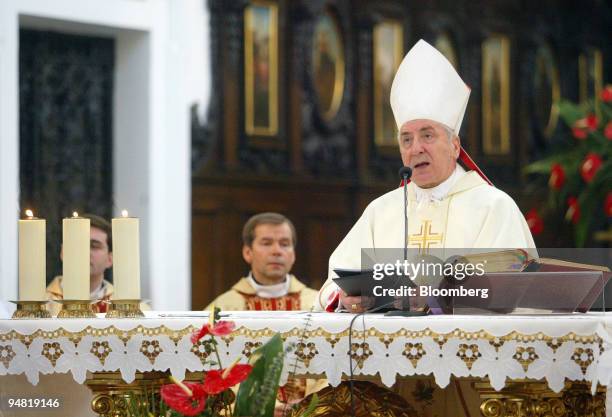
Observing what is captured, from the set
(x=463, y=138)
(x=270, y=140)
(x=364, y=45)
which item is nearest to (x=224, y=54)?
(x=270, y=140)

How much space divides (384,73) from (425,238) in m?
5.99

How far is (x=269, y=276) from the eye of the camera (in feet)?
23.1

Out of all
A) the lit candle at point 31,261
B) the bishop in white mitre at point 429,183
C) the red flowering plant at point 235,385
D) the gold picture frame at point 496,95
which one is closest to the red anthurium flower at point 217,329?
the red flowering plant at point 235,385

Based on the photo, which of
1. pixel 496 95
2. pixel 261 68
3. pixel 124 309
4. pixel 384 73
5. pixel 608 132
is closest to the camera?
pixel 124 309

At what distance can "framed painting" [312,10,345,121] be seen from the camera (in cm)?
1064

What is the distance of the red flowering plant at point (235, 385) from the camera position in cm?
361

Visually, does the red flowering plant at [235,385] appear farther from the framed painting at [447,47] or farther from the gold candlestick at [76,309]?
the framed painting at [447,47]

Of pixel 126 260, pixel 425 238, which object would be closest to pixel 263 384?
pixel 126 260

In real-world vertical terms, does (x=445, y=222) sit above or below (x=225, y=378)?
above

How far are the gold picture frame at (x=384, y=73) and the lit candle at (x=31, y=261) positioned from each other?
685cm

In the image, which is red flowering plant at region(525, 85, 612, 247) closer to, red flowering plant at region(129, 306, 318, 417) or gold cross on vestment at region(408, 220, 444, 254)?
gold cross on vestment at region(408, 220, 444, 254)

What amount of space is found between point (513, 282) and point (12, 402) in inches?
68.7

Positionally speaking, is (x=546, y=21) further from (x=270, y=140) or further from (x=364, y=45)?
(x=270, y=140)

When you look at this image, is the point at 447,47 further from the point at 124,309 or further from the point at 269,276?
the point at 124,309
